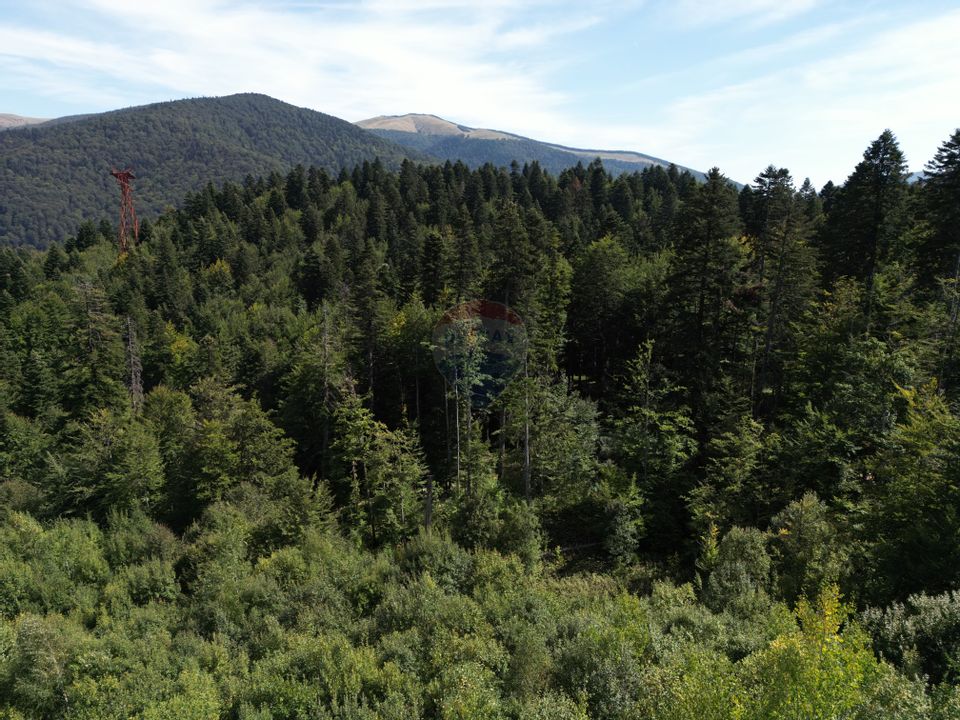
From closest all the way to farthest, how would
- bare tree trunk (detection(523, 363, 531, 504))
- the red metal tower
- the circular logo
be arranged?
the circular logo
bare tree trunk (detection(523, 363, 531, 504))
the red metal tower

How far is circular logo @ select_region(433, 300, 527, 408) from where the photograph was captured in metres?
24.5

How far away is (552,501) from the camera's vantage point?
86.9 feet

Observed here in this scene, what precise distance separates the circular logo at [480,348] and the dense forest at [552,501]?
3.08ft

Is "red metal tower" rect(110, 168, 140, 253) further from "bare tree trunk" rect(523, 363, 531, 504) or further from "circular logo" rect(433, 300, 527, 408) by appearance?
"bare tree trunk" rect(523, 363, 531, 504)

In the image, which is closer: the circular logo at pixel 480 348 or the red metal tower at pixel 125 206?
the circular logo at pixel 480 348

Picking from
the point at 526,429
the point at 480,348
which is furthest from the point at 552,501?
the point at 480,348

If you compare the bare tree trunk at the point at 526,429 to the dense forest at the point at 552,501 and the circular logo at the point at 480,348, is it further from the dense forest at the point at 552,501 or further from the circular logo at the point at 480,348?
the circular logo at the point at 480,348

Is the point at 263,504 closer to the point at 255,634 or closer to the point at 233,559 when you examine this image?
the point at 233,559

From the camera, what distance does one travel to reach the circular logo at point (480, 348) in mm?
24500

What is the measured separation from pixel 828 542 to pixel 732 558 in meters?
3.18

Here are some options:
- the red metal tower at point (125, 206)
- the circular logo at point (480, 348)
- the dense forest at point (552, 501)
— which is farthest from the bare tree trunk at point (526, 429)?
the red metal tower at point (125, 206)

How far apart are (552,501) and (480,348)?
28.1 feet

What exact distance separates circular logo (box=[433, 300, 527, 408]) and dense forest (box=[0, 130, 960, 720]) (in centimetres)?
94

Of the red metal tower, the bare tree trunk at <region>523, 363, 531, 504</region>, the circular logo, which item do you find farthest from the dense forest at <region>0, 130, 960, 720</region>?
the red metal tower
